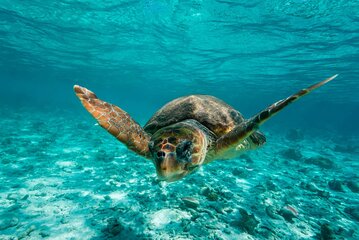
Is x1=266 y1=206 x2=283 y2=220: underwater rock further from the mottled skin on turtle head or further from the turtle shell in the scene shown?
the mottled skin on turtle head

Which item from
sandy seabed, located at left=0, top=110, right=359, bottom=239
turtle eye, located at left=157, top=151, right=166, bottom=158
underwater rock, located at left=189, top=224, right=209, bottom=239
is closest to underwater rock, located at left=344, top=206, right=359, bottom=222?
sandy seabed, located at left=0, top=110, right=359, bottom=239

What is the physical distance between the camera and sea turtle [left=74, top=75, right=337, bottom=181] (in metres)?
3.44

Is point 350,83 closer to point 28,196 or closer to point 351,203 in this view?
point 351,203

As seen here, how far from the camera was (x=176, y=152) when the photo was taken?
3.43 meters

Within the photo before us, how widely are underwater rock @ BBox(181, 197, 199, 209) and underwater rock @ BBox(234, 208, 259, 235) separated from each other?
4.44 ft

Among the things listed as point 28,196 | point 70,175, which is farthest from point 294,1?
point 28,196

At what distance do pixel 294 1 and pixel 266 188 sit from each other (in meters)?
12.5

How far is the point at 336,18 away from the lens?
15.9 meters

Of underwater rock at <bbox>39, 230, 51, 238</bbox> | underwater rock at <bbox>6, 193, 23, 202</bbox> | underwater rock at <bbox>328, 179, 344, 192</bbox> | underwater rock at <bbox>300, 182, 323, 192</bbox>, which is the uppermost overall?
underwater rock at <bbox>6, 193, 23, 202</bbox>

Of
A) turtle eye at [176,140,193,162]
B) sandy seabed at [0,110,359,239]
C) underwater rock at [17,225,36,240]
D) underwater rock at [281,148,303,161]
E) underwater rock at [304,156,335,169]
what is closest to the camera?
turtle eye at [176,140,193,162]

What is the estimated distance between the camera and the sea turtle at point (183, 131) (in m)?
3.44

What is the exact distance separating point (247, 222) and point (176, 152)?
4467 millimetres

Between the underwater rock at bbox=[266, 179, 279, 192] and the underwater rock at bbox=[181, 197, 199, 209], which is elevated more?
the underwater rock at bbox=[181, 197, 199, 209]

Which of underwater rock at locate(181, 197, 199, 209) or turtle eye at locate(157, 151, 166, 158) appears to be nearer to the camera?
turtle eye at locate(157, 151, 166, 158)
